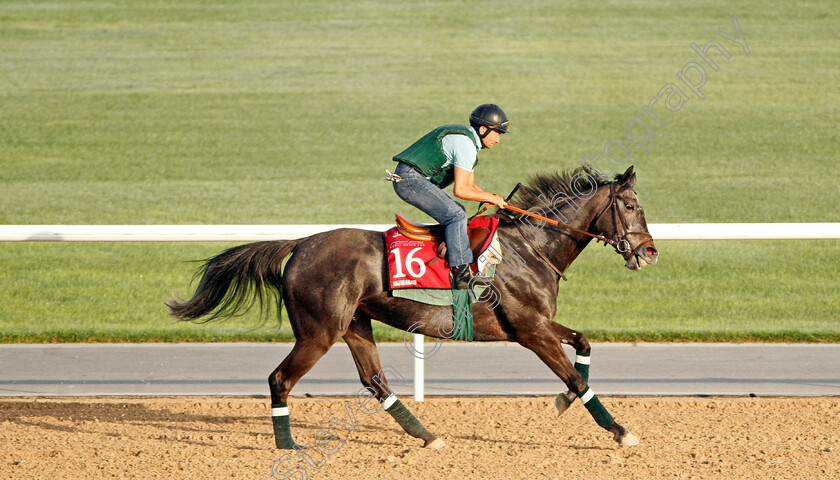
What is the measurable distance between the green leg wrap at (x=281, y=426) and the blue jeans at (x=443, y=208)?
1376 mm

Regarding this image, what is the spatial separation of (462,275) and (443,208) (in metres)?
0.43

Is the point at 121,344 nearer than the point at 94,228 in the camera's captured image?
No

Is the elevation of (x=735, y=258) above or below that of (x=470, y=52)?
below

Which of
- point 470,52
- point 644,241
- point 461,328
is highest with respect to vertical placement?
point 470,52

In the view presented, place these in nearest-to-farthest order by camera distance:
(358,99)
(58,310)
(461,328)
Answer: (461,328), (58,310), (358,99)

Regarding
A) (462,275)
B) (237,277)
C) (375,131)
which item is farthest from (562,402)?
(375,131)

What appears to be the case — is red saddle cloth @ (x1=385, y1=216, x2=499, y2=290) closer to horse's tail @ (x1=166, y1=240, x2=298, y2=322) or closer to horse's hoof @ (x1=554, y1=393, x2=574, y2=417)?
horse's tail @ (x1=166, y1=240, x2=298, y2=322)

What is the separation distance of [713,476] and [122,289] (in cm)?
753

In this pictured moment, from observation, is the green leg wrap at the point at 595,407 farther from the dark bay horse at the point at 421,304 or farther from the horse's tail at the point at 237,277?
the horse's tail at the point at 237,277

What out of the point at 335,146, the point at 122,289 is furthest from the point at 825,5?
the point at 122,289

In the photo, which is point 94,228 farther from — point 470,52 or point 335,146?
point 470,52

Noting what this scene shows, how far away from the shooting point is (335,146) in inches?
680

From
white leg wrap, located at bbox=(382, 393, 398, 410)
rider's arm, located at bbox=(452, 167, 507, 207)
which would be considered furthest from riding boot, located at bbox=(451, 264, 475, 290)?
white leg wrap, located at bbox=(382, 393, 398, 410)

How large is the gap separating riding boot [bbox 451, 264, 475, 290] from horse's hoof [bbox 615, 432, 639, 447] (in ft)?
4.40
